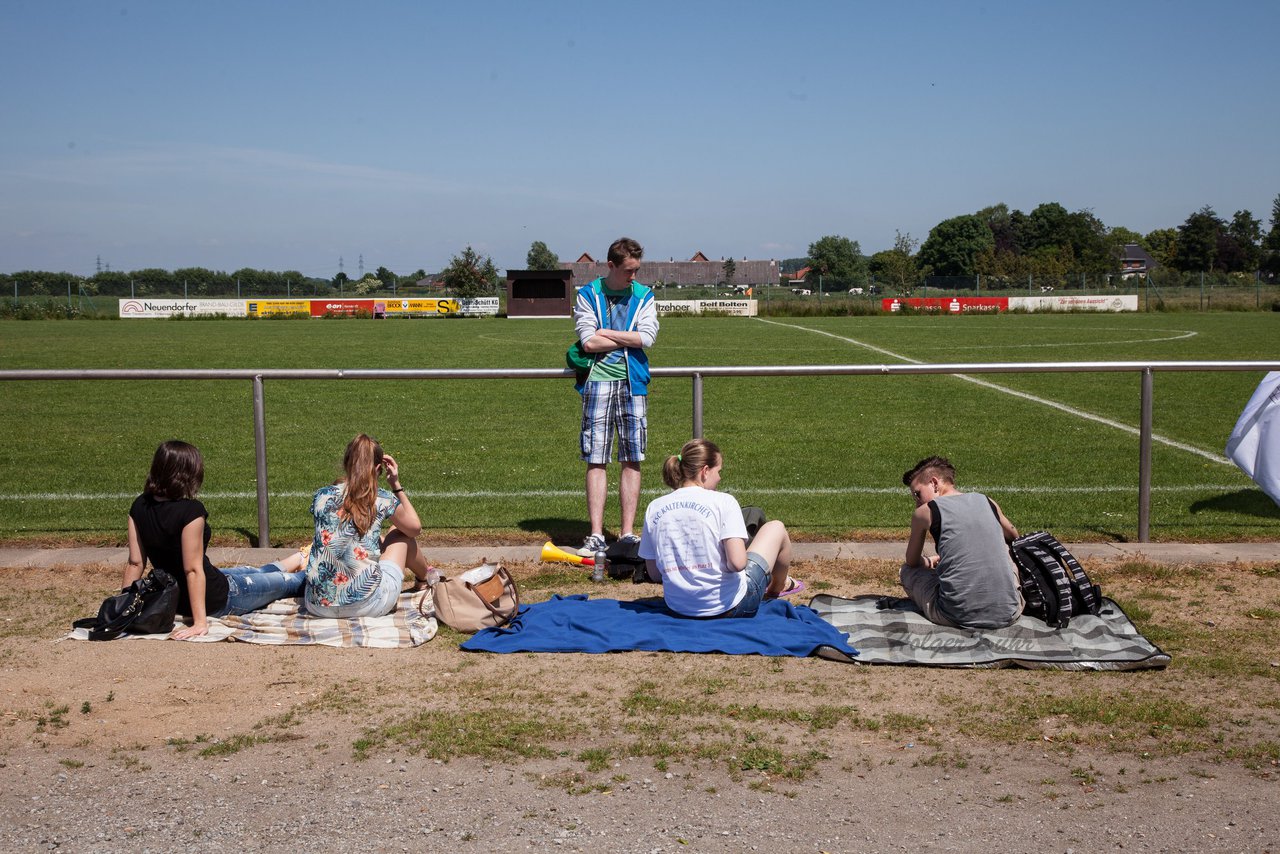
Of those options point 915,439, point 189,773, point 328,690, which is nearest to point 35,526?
point 328,690

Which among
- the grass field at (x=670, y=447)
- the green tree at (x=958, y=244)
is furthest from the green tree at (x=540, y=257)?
the grass field at (x=670, y=447)

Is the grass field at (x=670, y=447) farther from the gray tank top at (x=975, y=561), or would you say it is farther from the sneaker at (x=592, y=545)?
the gray tank top at (x=975, y=561)

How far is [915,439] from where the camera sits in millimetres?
12883

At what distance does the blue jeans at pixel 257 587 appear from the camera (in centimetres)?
589

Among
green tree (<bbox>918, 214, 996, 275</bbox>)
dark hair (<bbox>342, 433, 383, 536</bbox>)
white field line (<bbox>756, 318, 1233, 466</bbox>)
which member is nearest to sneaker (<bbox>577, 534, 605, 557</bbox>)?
dark hair (<bbox>342, 433, 383, 536</bbox>)

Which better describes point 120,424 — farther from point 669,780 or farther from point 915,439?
point 669,780

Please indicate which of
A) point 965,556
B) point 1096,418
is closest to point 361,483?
point 965,556

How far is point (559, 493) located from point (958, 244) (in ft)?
443

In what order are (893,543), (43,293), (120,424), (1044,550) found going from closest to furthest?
(1044,550), (893,543), (120,424), (43,293)

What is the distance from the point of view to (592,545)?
7344mm

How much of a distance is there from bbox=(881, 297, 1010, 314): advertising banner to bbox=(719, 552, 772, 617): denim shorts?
53.8m

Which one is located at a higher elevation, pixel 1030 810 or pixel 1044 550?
pixel 1044 550

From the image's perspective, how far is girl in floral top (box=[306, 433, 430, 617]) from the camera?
18.7 feet

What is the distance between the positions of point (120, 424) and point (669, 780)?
40.0 ft
